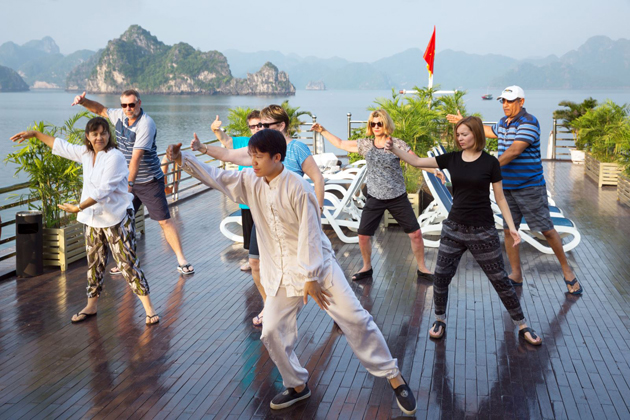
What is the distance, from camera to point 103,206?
16.3 feet

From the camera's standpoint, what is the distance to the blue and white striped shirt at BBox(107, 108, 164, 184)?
6.23m

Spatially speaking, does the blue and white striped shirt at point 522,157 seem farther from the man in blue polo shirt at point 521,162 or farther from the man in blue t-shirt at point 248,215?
the man in blue t-shirt at point 248,215

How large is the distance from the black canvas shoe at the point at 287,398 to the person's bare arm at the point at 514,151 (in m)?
2.85

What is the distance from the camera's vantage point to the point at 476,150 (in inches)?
175

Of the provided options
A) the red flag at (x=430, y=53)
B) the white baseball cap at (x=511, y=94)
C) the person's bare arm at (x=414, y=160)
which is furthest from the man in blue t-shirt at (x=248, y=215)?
the red flag at (x=430, y=53)

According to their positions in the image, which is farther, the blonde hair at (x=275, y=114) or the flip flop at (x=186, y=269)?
the flip flop at (x=186, y=269)

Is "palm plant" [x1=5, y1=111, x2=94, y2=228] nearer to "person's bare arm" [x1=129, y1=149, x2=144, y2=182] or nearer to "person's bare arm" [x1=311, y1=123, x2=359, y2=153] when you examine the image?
"person's bare arm" [x1=129, y1=149, x2=144, y2=182]

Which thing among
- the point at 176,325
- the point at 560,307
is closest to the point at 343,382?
the point at 176,325

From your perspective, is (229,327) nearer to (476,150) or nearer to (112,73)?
(476,150)

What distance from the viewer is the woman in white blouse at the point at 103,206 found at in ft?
15.9

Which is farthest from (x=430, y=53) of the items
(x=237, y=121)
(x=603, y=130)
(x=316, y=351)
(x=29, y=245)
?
(x=316, y=351)

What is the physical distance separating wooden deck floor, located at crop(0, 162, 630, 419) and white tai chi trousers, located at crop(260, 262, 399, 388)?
1.08ft

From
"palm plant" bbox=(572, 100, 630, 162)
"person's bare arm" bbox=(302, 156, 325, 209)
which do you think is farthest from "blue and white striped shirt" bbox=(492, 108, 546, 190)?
"palm plant" bbox=(572, 100, 630, 162)

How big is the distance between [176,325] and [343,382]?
175 cm
